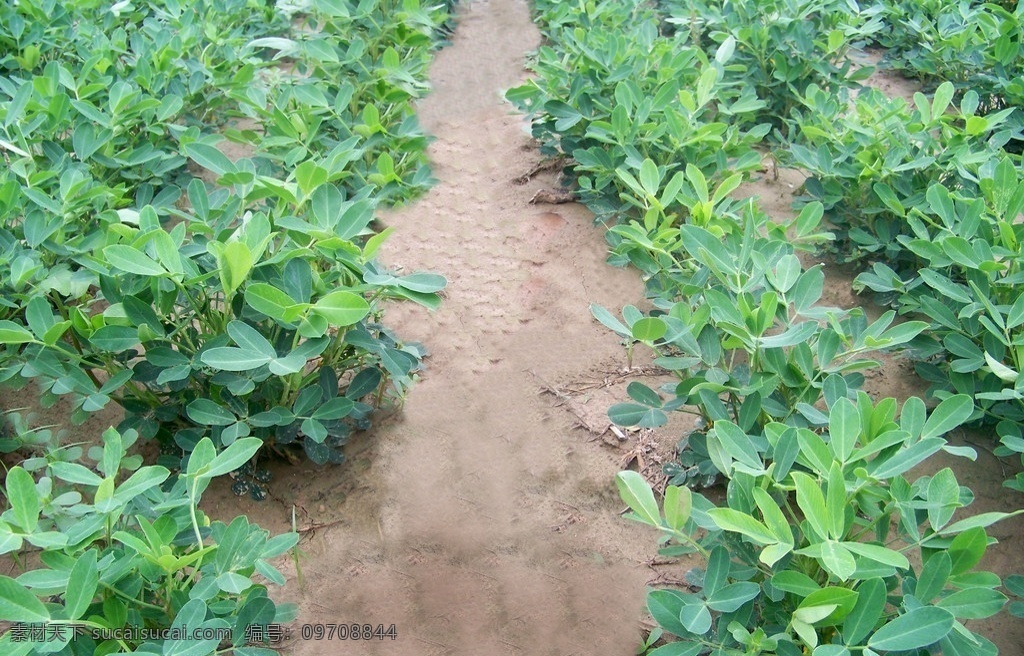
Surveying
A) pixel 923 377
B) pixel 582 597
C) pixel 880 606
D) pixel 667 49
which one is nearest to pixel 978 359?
pixel 923 377

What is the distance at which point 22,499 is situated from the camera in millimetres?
1418

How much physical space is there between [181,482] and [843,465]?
1.19 meters

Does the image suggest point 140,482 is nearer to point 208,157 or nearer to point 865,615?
point 208,157

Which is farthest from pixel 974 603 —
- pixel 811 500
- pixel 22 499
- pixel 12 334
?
pixel 12 334

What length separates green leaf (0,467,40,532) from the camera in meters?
1.41

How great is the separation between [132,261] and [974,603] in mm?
1619

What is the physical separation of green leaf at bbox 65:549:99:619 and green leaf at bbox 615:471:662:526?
0.86 metres

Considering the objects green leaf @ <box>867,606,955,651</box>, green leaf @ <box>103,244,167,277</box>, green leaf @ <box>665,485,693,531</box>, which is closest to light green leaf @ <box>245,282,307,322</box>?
green leaf @ <box>103,244,167,277</box>

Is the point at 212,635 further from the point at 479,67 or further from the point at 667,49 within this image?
the point at 479,67

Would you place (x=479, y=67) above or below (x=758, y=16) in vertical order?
below

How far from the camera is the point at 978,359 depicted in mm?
1920

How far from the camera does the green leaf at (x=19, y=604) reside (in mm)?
1271

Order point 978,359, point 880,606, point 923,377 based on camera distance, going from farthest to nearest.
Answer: point 923,377 → point 978,359 → point 880,606

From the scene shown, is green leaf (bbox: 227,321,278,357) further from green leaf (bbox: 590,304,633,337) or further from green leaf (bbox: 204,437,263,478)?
green leaf (bbox: 590,304,633,337)
